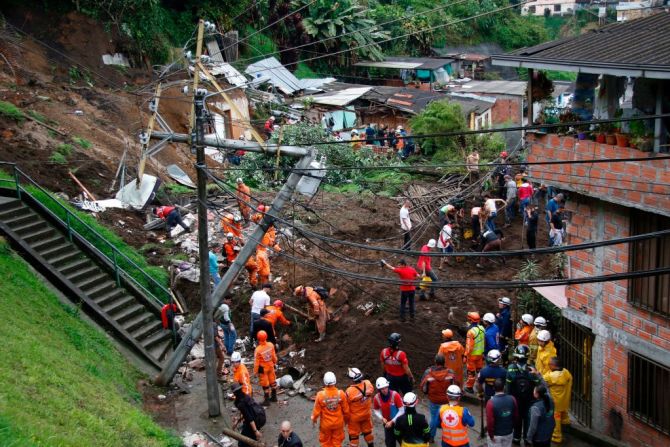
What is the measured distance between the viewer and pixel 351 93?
124 ft

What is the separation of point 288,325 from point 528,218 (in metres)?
7.83

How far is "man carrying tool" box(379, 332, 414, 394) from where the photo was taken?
1302 centimetres

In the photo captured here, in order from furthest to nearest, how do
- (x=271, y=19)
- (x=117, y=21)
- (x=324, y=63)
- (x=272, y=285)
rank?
(x=324, y=63) → (x=271, y=19) → (x=117, y=21) → (x=272, y=285)

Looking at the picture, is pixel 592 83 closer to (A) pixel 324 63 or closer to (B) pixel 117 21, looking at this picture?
(B) pixel 117 21

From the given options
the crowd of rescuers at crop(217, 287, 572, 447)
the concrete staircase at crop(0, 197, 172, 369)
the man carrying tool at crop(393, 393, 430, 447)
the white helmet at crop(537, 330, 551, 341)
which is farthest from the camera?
the concrete staircase at crop(0, 197, 172, 369)

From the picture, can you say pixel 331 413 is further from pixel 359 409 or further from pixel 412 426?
pixel 412 426

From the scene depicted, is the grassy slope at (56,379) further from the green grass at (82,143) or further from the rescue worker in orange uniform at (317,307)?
the green grass at (82,143)

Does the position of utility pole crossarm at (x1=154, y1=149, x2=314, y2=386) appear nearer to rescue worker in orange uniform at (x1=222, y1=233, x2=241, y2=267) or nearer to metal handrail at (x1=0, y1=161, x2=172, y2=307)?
metal handrail at (x1=0, y1=161, x2=172, y2=307)

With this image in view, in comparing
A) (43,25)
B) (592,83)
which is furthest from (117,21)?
(592,83)

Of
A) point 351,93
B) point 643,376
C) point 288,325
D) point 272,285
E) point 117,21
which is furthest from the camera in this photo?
point 351,93

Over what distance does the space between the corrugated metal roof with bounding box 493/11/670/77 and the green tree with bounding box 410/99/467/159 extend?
13.6 meters

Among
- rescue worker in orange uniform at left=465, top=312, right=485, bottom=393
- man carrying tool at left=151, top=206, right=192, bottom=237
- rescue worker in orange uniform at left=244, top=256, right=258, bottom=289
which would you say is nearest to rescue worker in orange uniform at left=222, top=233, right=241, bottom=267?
rescue worker in orange uniform at left=244, top=256, right=258, bottom=289

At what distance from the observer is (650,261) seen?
1223 cm

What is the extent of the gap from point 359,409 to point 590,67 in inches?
248
